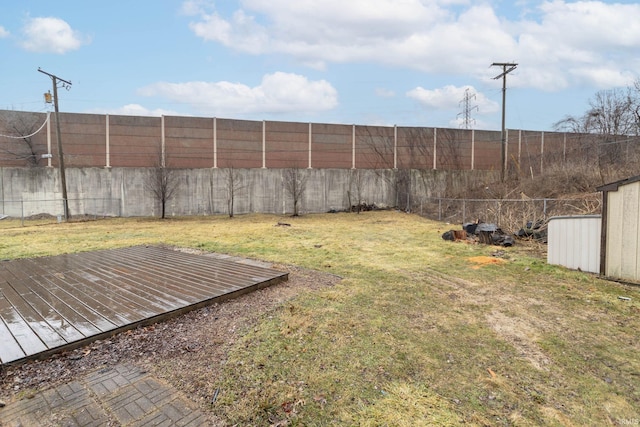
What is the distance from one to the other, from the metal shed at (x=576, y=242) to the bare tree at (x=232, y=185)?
15568 millimetres

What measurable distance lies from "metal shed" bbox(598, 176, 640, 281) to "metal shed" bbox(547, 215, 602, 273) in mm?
209

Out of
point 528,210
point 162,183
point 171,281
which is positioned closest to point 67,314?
point 171,281

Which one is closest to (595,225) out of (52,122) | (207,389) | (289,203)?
(207,389)

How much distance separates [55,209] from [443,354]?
67.8 feet

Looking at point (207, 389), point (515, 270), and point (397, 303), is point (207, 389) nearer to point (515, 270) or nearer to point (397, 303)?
point (397, 303)

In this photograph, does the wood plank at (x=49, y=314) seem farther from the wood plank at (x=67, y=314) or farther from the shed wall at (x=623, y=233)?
the shed wall at (x=623, y=233)

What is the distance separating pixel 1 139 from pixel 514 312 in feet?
74.9

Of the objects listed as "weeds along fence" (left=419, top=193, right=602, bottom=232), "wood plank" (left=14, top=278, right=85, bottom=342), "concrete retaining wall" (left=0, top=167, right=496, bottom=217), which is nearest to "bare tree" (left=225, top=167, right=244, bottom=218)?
"concrete retaining wall" (left=0, top=167, right=496, bottom=217)

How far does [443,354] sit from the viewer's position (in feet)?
9.89

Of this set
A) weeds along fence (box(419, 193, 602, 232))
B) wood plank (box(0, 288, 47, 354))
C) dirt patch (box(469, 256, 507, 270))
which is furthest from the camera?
weeds along fence (box(419, 193, 602, 232))

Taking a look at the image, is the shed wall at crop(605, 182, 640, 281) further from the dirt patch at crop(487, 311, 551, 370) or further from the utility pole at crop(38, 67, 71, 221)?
the utility pole at crop(38, 67, 71, 221)

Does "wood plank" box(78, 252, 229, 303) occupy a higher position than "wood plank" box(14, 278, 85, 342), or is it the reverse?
"wood plank" box(14, 278, 85, 342)

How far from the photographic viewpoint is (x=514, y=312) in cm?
414

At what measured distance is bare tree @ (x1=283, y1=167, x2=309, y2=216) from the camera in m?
20.0
